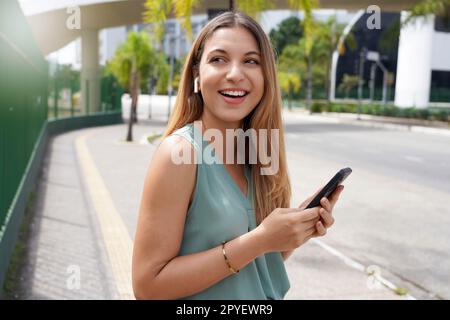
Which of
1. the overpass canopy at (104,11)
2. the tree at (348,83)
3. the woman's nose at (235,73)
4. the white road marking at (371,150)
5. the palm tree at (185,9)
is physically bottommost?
the white road marking at (371,150)

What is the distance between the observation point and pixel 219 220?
1.32 metres

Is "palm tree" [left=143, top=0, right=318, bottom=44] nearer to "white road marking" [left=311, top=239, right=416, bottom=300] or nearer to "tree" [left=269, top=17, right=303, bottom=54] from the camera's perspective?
"white road marking" [left=311, top=239, right=416, bottom=300]

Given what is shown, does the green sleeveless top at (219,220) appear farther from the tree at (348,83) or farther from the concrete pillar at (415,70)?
the tree at (348,83)

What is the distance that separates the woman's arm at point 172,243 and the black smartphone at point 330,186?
164mm

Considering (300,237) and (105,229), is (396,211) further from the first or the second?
(300,237)

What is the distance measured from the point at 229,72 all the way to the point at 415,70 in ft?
127

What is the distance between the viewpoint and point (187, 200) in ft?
4.27

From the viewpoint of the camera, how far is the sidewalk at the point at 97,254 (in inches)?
166

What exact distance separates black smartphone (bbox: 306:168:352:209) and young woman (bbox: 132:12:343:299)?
2cm

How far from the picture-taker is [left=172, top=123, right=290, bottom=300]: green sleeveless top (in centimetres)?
132

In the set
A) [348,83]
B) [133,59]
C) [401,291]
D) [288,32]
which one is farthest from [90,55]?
[288,32]

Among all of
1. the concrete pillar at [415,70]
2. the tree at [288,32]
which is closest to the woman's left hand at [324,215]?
the concrete pillar at [415,70]
